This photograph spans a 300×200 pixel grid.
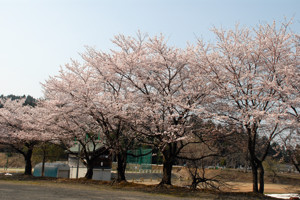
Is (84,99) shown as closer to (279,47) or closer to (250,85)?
(250,85)

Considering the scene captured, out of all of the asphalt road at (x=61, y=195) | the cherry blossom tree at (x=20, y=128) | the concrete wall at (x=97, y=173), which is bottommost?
the concrete wall at (x=97, y=173)

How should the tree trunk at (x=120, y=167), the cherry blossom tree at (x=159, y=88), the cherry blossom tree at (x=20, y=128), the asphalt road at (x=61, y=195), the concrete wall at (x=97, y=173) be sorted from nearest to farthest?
the asphalt road at (x=61, y=195), the cherry blossom tree at (x=159, y=88), the tree trunk at (x=120, y=167), the cherry blossom tree at (x=20, y=128), the concrete wall at (x=97, y=173)

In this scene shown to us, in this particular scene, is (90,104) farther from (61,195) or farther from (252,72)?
(252,72)

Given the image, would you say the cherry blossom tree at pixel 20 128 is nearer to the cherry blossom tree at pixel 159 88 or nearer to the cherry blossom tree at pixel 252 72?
the cherry blossom tree at pixel 159 88

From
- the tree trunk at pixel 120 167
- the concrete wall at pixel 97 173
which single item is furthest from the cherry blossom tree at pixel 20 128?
the tree trunk at pixel 120 167

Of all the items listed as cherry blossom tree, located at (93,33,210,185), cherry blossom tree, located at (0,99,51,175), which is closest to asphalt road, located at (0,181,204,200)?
cherry blossom tree, located at (93,33,210,185)

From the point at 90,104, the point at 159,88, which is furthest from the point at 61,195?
the point at 159,88

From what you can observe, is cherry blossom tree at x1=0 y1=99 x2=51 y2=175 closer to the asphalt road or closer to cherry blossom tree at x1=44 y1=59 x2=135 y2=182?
cherry blossom tree at x1=44 y1=59 x2=135 y2=182

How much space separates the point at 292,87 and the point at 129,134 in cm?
856

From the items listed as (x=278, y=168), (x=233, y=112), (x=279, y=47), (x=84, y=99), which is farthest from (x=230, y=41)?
(x=278, y=168)

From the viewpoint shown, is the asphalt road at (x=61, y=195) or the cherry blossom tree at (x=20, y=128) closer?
the asphalt road at (x=61, y=195)

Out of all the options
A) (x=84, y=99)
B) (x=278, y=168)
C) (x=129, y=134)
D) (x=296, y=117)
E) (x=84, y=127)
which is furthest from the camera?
A: (x=278, y=168)

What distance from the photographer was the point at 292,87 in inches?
429

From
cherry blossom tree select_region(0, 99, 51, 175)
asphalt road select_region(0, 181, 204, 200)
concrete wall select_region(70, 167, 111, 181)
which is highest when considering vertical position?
cherry blossom tree select_region(0, 99, 51, 175)
